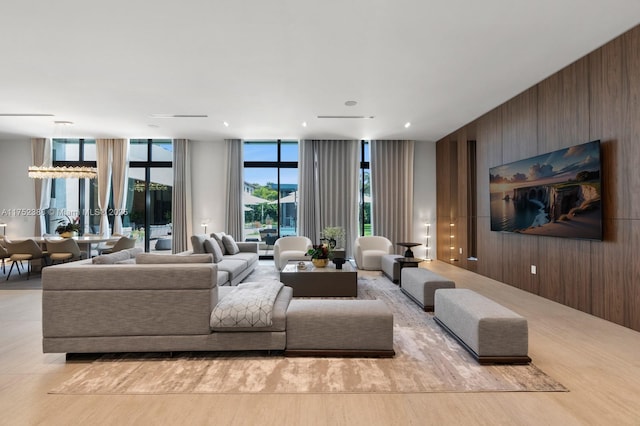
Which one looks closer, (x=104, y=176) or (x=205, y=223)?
(x=205, y=223)

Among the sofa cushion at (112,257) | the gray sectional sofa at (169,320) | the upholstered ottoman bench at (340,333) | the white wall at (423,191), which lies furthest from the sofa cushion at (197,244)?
the white wall at (423,191)

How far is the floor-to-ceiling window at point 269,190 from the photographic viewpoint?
29.7ft

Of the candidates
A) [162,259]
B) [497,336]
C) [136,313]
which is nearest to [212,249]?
[162,259]

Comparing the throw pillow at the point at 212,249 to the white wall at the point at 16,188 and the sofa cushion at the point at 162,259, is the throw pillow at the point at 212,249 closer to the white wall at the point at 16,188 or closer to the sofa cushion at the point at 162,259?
the sofa cushion at the point at 162,259

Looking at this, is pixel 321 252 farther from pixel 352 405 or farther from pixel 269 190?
pixel 269 190

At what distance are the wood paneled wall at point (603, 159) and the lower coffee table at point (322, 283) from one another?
108 inches

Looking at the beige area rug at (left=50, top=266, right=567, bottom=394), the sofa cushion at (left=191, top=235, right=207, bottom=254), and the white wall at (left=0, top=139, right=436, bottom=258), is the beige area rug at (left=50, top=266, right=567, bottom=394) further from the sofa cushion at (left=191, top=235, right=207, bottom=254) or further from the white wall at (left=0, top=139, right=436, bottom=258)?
the white wall at (left=0, top=139, right=436, bottom=258)

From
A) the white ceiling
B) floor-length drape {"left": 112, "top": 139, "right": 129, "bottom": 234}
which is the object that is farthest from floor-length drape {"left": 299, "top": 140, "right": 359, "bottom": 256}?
floor-length drape {"left": 112, "top": 139, "right": 129, "bottom": 234}

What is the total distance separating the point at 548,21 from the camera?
3.38 m

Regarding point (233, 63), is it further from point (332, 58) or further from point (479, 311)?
point (479, 311)

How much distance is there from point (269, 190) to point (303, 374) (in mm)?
6900

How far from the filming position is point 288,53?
4047mm

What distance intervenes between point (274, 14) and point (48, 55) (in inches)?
118

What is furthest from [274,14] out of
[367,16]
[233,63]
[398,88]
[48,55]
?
[48,55]
